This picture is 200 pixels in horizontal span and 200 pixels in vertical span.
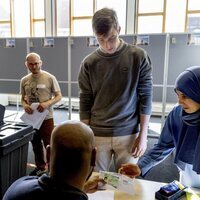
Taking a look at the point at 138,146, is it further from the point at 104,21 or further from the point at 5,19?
the point at 5,19

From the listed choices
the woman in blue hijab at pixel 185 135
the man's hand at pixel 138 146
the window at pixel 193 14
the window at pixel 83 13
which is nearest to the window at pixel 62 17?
the window at pixel 83 13

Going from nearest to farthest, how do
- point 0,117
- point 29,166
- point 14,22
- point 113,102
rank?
point 113,102, point 0,117, point 29,166, point 14,22

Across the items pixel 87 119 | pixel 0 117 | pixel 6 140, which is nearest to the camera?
pixel 87 119

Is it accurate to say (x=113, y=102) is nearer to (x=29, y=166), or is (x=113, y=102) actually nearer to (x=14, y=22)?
(x=29, y=166)

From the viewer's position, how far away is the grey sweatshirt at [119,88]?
1.41 metres

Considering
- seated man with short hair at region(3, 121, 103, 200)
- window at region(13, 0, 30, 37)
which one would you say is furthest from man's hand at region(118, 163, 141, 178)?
window at region(13, 0, 30, 37)

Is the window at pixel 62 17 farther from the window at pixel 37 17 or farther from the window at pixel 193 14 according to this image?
the window at pixel 193 14

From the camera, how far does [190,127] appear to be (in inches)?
46.8

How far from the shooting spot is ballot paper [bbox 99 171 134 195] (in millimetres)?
1082

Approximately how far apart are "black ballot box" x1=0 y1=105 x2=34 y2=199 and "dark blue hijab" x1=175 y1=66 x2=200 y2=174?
1126 mm

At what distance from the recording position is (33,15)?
671cm

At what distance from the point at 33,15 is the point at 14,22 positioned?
2.09 ft

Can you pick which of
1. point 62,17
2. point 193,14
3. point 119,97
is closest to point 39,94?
point 119,97

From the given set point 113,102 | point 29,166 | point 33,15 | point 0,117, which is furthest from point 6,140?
point 33,15
